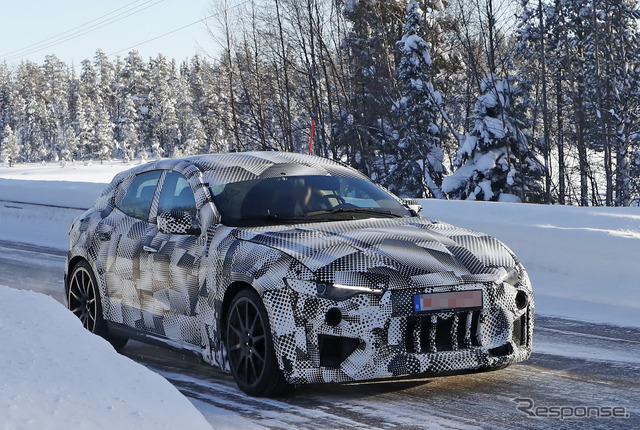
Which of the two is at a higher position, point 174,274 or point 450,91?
point 450,91

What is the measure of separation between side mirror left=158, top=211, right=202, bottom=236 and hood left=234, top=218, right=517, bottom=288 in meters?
0.46

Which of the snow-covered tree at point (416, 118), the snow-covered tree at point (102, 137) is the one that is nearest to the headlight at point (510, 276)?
the snow-covered tree at point (416, 118)

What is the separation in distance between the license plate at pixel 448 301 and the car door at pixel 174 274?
1.66m

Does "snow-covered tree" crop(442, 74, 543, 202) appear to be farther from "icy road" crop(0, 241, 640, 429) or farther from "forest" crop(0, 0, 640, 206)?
"icy road" crop(0, 241, 640, 429)

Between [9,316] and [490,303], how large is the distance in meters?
2.95

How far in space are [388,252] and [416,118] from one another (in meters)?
32.5

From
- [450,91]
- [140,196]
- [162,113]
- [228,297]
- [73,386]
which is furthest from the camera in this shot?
[162,113]

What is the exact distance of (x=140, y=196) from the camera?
7277mm

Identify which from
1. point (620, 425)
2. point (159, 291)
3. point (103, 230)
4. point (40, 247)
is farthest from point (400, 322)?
point (40, 247)

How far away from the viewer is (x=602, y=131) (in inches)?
1608

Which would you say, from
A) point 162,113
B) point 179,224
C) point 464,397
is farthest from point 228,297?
point 162,113

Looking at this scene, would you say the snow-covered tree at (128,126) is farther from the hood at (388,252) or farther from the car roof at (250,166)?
the hood at (388,252)

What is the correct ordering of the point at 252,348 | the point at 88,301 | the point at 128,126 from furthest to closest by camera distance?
1. the point at 128,126
2. the point at 88,301
3. the point at 252,348

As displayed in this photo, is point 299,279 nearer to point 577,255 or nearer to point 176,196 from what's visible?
point 176,196
